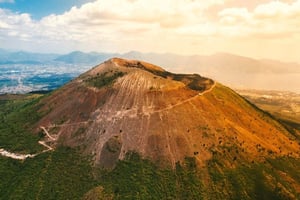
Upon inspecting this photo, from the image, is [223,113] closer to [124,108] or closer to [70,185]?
[124,108]

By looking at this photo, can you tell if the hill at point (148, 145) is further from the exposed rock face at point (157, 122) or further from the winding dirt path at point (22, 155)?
the winding dirt path at point (22, 155)

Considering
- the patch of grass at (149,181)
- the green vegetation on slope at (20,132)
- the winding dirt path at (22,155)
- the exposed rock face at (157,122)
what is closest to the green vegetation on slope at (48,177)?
the winding dirt path at (22,155)

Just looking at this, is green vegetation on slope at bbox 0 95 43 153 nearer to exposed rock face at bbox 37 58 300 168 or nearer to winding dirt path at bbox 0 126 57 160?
winding dirt path at bbox 0 126 57 160

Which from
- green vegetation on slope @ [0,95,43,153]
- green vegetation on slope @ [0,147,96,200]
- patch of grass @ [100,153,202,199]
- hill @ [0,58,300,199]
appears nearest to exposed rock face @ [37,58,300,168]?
hill @ [0,58,300,199]

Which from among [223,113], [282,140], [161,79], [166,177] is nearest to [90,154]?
[166,177]

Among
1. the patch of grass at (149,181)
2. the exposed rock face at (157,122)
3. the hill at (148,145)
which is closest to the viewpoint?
the patch of grass at (149,181)

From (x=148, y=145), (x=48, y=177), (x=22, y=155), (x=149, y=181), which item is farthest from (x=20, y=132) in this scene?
(x=149, y=181)

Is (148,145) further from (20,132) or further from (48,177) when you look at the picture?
(20,132)

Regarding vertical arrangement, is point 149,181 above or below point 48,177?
above
